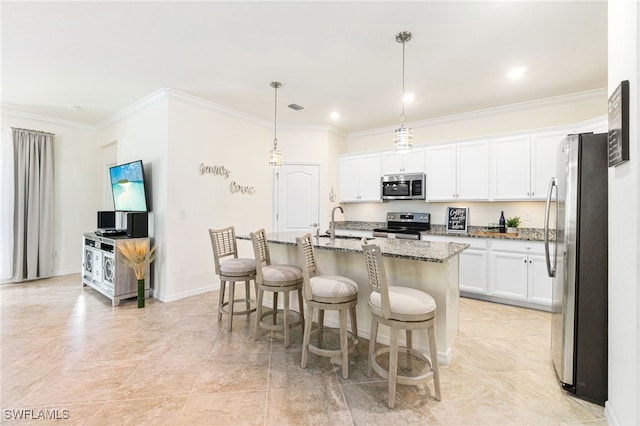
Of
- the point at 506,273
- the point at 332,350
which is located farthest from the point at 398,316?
the point at 506,273

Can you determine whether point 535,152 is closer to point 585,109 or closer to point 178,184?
point 585,109

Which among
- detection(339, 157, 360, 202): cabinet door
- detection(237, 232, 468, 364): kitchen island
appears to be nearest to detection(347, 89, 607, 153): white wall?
detection(339, 157, 360, 202): cabinet door

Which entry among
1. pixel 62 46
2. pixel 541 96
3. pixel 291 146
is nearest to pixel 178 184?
pixel 62 46

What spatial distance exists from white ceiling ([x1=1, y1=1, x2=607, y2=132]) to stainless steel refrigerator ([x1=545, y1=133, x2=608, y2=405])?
1.28 meters

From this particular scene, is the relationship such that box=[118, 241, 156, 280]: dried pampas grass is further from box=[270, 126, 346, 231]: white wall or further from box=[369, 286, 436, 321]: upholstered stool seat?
box=[369, 286, 436, 321]: upholstered stool seat

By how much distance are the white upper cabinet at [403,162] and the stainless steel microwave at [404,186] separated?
93 mm

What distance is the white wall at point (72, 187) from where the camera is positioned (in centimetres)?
534

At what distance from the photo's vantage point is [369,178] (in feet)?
17.5

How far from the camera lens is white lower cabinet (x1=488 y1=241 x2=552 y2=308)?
3.57m

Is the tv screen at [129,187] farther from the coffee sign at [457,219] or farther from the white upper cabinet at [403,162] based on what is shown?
the coffee sign at [457,219]

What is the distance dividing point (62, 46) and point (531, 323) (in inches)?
222

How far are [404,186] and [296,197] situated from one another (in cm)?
194

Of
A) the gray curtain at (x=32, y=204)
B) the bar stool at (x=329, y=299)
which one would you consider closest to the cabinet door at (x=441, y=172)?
the bar stool at (x=329, y=299)

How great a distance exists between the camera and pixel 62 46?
2855 mm
